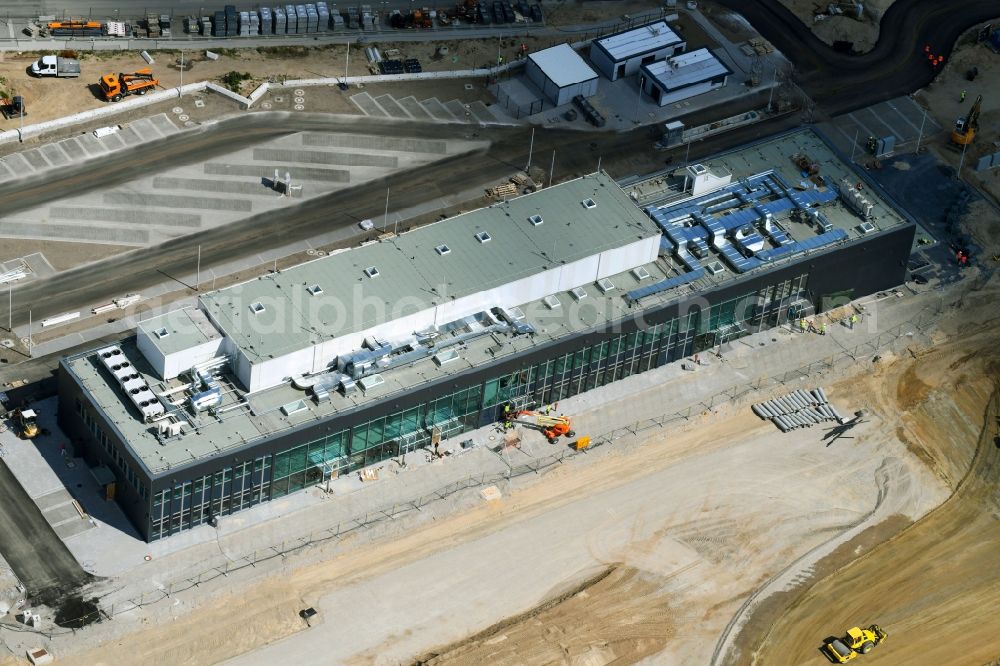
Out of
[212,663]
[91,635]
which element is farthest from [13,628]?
[212,663]

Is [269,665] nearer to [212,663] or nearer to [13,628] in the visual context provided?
[212,663]

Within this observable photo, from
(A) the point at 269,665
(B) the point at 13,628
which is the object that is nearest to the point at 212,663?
(A) the point at 269,665

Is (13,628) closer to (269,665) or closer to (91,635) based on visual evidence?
(91,635)

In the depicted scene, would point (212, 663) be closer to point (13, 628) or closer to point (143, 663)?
point (143, 663)

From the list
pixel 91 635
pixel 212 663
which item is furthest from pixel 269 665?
pixel 91 635

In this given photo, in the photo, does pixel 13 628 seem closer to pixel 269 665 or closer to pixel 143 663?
pixel 143 663
